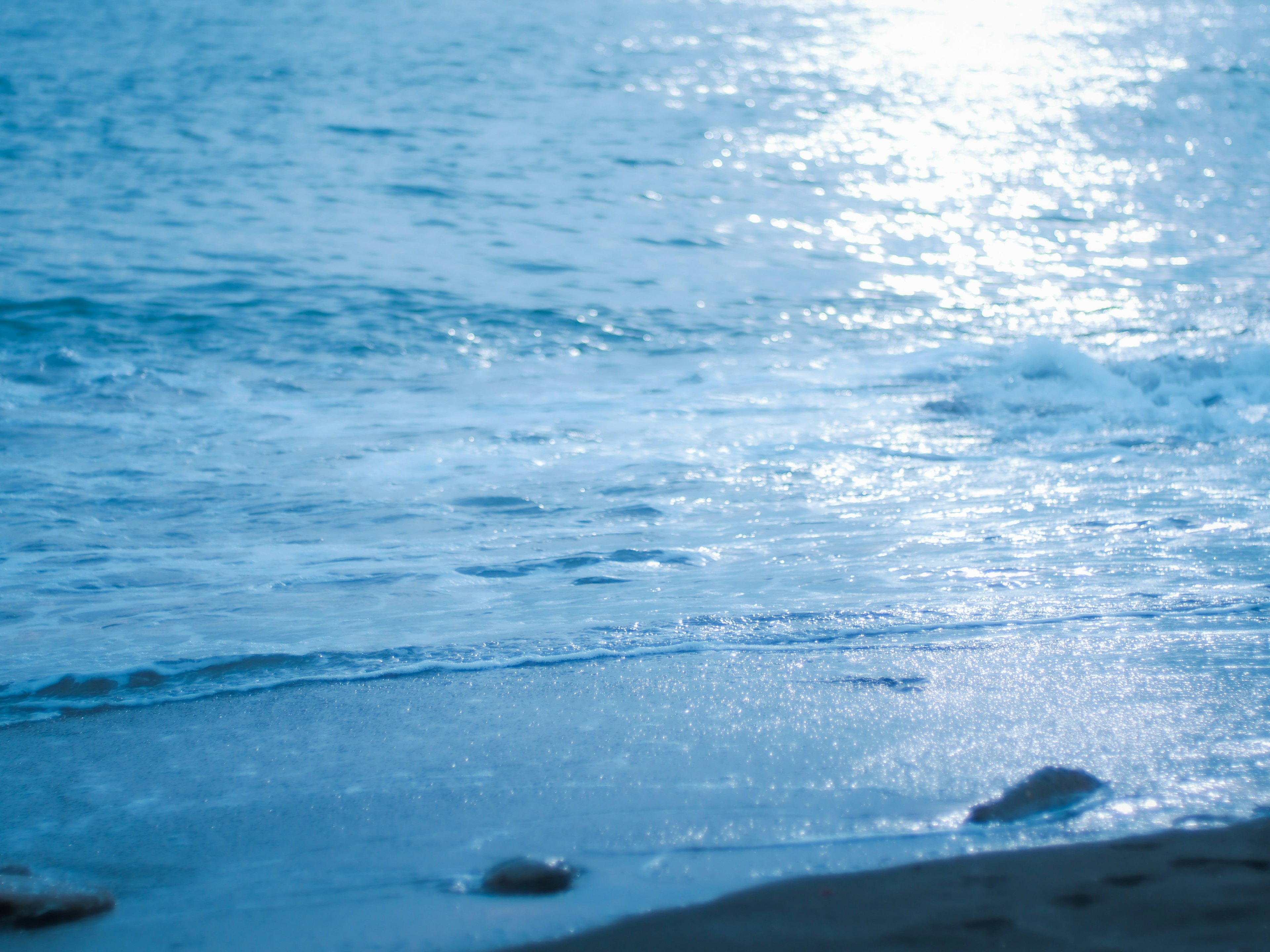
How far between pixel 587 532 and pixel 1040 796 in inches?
91.0

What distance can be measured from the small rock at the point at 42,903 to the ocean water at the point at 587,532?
0.03 m

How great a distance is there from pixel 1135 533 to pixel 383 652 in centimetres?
277

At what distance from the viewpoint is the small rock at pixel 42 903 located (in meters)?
1.86

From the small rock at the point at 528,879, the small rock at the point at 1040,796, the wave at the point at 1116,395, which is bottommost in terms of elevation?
the wave at the point at 1116,395

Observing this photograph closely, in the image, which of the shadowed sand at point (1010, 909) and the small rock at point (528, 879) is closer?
the shadowed sand at point (1010, 909)

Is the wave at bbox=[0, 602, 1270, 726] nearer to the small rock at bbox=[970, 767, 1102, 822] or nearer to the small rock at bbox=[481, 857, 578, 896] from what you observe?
the small rock at bbox=[970, 767, 1102, 822]

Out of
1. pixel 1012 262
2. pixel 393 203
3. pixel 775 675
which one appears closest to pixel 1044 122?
pixel 1012 262

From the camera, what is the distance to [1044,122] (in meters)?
19.1

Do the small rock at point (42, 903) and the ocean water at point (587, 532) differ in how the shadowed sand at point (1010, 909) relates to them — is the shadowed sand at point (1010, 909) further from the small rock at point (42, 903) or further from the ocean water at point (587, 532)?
the small rock at point (42, 903)

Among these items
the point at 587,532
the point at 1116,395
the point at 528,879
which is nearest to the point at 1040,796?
the point at 528,879

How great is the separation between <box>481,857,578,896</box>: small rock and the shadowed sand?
0.15 meters

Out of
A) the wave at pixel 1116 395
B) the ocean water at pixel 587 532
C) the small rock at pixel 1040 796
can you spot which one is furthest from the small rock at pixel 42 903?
the wave at pixel 1116 395

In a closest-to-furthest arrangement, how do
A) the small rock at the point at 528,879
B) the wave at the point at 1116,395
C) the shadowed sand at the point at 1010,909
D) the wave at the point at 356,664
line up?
the shadowed sand at the point at 1010,909 → the small rock at the point at 528,879 → the wave at the point at 356,664 → the wave at the point at 1116,395

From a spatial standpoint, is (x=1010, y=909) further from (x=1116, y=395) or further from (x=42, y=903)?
(x=1116, y=395)
